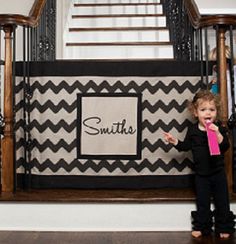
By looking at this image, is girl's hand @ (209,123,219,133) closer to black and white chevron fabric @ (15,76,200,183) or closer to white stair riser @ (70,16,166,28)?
black and white chevron fabric @ (15,76,200,183)

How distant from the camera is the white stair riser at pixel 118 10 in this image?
18.6ft

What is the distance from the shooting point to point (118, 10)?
5.79 m

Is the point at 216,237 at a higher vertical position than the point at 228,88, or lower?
lower

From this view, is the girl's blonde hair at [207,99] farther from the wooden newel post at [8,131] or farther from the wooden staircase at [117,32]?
the wooden staircase at [117,32]

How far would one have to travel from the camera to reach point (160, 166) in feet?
8.49

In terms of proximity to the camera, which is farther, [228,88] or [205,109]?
[228,88]

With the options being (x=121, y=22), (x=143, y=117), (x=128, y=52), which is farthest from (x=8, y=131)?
(x=121, y=22)

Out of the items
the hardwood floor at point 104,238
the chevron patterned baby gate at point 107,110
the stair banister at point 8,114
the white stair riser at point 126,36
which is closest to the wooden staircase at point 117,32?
Answer: the white stair riser at point 126,36

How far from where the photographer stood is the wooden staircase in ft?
16.0

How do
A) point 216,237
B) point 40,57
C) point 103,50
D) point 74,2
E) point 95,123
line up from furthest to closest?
point 74,2
point 103,50
point 40,57
point 95,123
point 216,237

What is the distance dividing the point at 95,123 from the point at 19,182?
0.57 meters

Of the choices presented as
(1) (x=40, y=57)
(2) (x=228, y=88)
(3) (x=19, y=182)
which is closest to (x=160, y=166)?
(2) (x=228, y=88)

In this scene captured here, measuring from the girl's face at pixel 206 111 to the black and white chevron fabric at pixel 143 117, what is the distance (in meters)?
0.28

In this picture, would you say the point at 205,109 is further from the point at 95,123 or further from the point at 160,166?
the point at 95,123
